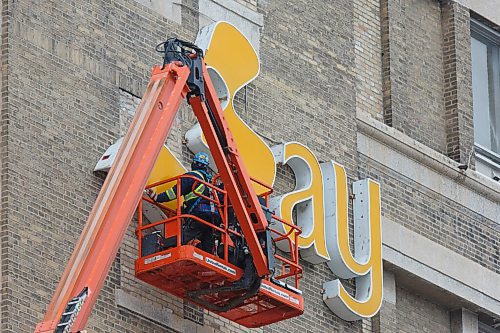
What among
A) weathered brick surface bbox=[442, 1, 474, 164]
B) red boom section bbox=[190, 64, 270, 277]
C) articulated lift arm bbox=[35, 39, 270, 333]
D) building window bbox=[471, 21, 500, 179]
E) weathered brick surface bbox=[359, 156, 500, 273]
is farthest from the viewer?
building window bbox=[471, 21, 500, 179]

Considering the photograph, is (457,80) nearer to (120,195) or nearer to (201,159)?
(201,159)

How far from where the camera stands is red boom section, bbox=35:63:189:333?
26.8 meters

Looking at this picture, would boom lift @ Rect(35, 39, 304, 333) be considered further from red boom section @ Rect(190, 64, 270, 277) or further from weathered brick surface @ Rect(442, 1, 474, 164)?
weathered brick surface @ Rect(442, 1, 474, 164)

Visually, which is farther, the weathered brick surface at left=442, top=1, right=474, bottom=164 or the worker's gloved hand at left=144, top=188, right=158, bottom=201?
the weathered brick surface at left=442, top=1, right=474, bottom=164

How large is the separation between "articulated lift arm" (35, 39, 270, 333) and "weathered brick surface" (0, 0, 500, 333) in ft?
4.03

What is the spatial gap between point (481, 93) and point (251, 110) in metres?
6.83

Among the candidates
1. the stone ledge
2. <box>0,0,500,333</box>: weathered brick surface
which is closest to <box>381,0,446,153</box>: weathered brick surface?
<box>0,0,500,333</box>: weathered brick surface

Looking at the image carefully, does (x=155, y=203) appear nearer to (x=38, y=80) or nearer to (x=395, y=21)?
(x=38, y=80)

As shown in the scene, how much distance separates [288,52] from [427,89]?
12.9 feet

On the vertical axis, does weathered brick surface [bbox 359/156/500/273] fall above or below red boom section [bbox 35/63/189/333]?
above

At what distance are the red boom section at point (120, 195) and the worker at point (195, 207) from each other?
1.29 meters

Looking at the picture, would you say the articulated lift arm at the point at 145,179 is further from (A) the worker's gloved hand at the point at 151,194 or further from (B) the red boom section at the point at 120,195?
(A) the worker's gloved hand at the point at 151,194

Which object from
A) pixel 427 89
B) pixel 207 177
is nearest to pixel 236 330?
pixel 207 177

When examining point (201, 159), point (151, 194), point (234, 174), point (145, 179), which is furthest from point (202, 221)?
point (145, 179)
